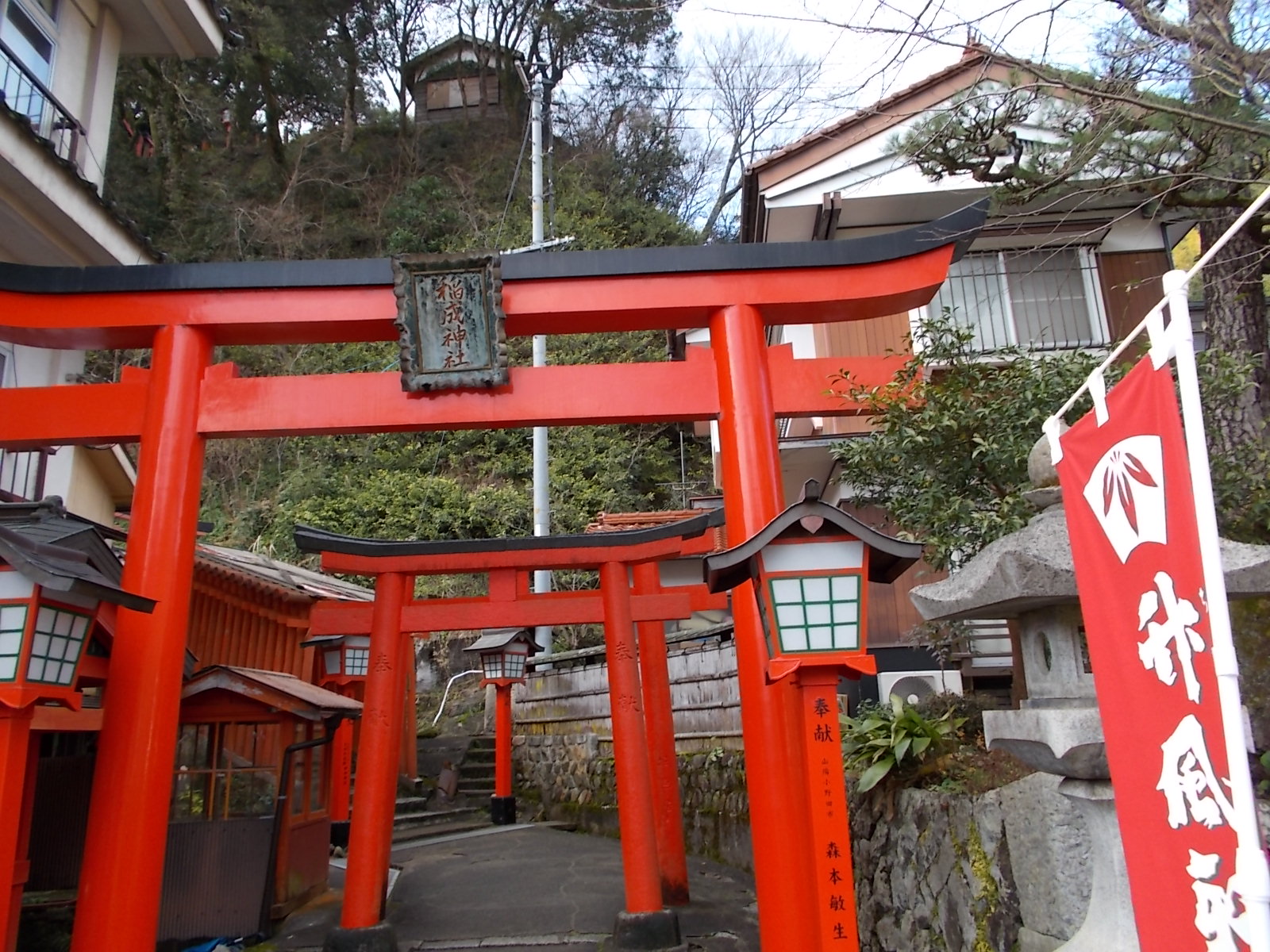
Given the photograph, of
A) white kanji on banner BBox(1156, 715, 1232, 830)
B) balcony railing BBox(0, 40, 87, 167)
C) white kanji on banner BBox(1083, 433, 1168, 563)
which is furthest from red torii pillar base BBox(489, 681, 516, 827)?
white kanji on banner BBox(1156, 715, 1232, 830)

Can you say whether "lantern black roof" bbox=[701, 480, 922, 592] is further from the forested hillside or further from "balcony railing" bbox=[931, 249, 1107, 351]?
the forested hillside

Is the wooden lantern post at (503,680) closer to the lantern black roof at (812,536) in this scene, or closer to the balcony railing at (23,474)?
the balcony railing at (23,474)

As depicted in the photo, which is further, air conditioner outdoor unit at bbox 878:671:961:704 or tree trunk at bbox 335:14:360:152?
tree trunk at bbox 335:14:360:152

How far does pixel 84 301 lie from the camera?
6.62m

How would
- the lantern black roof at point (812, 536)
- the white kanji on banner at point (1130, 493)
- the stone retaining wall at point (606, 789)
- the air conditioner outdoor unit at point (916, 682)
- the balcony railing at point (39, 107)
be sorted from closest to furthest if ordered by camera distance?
1. the white kanji on banner at point (1130, 493)
2. the lantern black roof at point (812, 536)
3. the balcony railing at point (39, 107)
4. the air conditioner outdoor unit at point (916, 682)
5. the stone retaining wall at point (606, 789)

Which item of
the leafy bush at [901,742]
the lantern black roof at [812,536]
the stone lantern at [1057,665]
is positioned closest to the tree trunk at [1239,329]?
the leafy bush at [901,742]

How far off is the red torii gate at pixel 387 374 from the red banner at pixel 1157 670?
10.1 feet

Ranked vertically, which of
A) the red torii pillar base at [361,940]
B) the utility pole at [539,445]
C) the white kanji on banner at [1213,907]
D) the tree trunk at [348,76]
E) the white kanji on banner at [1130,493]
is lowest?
the red torii pillar base at [361,940]

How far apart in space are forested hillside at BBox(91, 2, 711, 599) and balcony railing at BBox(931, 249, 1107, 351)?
36.4ft

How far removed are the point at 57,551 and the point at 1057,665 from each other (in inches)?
218

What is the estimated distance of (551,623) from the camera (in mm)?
10297

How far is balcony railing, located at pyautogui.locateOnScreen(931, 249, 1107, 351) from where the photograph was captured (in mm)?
13258

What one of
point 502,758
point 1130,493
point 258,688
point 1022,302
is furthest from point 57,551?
point 1022,302

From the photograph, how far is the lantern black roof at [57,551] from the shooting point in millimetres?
4855
